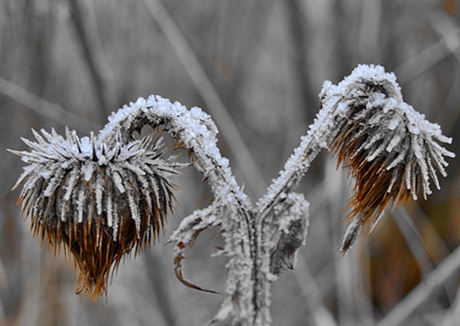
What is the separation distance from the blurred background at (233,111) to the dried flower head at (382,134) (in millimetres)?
1836

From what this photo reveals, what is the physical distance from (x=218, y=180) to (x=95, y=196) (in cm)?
17

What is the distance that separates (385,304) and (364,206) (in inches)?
125

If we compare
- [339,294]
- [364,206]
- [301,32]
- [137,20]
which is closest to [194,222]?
[364,206]

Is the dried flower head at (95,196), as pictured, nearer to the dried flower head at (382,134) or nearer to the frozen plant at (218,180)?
the frozen plant at (218,180)

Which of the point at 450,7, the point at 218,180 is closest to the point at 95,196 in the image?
the point at 218,180

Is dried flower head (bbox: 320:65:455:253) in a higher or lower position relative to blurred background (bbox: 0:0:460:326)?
lower

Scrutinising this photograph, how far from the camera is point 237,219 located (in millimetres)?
651

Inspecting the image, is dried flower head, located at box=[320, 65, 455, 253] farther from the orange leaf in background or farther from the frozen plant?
the orange leaf in background

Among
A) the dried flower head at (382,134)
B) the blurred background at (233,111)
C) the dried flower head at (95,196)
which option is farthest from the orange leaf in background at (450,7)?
the dried flower head at (95,196)

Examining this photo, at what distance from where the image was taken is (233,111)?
3.69 meters

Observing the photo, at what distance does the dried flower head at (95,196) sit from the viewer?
2.16ft

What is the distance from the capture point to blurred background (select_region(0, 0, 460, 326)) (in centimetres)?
272

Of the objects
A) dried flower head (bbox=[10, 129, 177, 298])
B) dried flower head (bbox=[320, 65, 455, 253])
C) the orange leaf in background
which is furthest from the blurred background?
dried flower head (bbox=[320, 65, 455, 253])

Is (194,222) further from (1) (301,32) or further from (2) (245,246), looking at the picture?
(1) (301,32)
